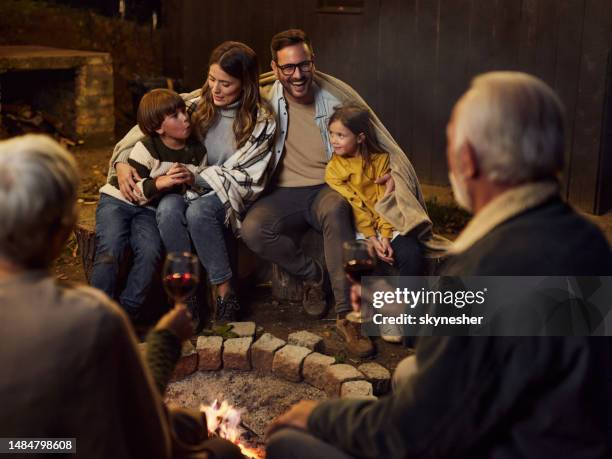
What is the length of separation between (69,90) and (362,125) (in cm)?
599

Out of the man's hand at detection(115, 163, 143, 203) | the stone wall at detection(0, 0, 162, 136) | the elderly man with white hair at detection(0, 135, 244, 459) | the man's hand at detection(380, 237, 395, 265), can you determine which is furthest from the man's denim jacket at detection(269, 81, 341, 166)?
the stone wall at detection(0, 0, 162, 136)

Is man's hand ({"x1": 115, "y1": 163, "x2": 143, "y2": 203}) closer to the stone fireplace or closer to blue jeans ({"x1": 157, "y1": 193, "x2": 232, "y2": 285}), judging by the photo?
blue jeans ({"x1": 157, "y1": 193, "x2": 232, "y2": 285})

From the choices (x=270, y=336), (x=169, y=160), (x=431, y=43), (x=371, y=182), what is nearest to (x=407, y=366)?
(x=270, y=336)

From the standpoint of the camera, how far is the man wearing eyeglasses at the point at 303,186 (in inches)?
189

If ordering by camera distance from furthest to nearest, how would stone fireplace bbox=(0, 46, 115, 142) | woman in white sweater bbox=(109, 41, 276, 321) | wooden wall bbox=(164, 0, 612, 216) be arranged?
stone fireplace bbox=(0, 46, 115, 142), wooden wall bbox=(164, 0, 612, 216), woman in white sweater bbox=(109, 41, 276, 321)

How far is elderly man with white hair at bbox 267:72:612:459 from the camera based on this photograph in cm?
196

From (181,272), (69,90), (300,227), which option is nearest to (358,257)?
(181,272)

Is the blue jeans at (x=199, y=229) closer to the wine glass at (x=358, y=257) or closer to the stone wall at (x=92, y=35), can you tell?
the wine glass at (x=358, y=257)

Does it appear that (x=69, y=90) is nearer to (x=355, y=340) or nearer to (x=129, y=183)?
(x=129, y=183)

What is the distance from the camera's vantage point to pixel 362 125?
4855 mm

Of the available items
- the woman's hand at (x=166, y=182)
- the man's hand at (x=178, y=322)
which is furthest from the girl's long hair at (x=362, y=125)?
the man's hand at (x=178, y=322)

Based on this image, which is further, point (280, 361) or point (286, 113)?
point (286, 113)

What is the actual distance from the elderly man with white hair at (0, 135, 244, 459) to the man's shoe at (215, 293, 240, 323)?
9.20 ft

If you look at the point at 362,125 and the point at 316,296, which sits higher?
the point at 362,125
